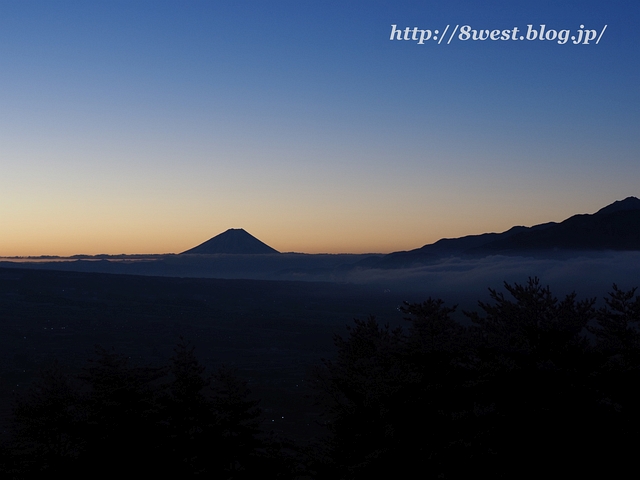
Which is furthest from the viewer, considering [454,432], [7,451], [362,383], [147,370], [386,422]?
[147,370]

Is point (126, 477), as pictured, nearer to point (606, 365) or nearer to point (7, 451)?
point (7, 451)

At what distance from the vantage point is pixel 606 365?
17250mm

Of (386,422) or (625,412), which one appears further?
(386,422)

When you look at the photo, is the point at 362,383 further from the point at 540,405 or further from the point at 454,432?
the point at 540,405

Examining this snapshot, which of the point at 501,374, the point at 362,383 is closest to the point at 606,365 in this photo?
the point at 501,374

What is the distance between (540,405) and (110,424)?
645 inches

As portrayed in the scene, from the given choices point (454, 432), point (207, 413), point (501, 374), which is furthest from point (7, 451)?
point (501, 374)

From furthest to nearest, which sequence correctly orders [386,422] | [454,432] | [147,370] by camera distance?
[147,370], [386,422], [454,432]

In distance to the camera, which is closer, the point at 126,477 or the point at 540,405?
the point at 540,405

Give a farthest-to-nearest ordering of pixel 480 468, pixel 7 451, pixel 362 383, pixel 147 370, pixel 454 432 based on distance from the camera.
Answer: pixel 147 370 → pixel 7 451 → pixel 362 383 → pixel 454 432 → pixel 480 468

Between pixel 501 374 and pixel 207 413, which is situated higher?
pixel 501 374

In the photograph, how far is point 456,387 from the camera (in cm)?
1880

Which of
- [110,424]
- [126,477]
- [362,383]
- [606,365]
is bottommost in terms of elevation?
[126,477]

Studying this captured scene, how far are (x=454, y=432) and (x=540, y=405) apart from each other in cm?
281
